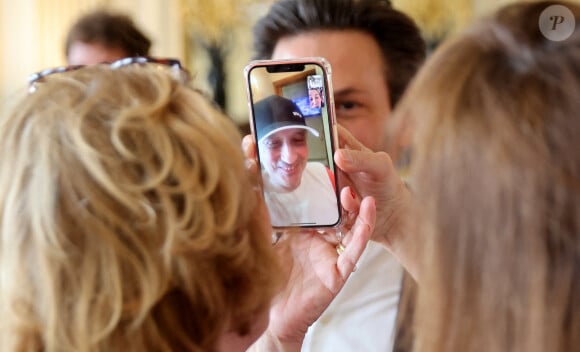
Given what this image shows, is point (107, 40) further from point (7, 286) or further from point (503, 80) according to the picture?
point (503, 80)

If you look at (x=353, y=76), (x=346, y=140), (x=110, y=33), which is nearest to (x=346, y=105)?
(x=353, y=76)

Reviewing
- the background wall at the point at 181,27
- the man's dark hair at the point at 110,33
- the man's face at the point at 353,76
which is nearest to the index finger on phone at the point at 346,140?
the man's face at the point at 353,76

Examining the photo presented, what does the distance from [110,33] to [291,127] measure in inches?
31.5

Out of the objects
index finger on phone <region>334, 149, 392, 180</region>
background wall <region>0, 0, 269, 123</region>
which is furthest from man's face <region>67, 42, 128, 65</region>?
index finger on phone <region>334, 149, 392, 180</region>

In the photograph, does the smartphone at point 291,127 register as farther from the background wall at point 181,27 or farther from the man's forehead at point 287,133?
the background wall at point 181,27

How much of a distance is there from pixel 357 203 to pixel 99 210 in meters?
0.33

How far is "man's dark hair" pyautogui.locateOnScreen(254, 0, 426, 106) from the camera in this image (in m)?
1.03

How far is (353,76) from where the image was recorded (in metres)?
1.00

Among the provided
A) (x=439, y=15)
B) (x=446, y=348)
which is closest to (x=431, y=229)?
(x=446, y=348)

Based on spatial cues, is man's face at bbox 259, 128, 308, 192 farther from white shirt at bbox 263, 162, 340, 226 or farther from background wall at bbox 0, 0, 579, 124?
background wall at bbox 0, 0, 579, 124

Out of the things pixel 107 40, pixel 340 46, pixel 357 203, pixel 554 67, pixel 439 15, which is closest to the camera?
pixel 554 67

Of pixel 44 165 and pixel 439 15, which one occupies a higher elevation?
pixel 439 15

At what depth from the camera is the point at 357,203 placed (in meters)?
0.70

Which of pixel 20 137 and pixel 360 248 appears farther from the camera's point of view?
pixel 360 248
